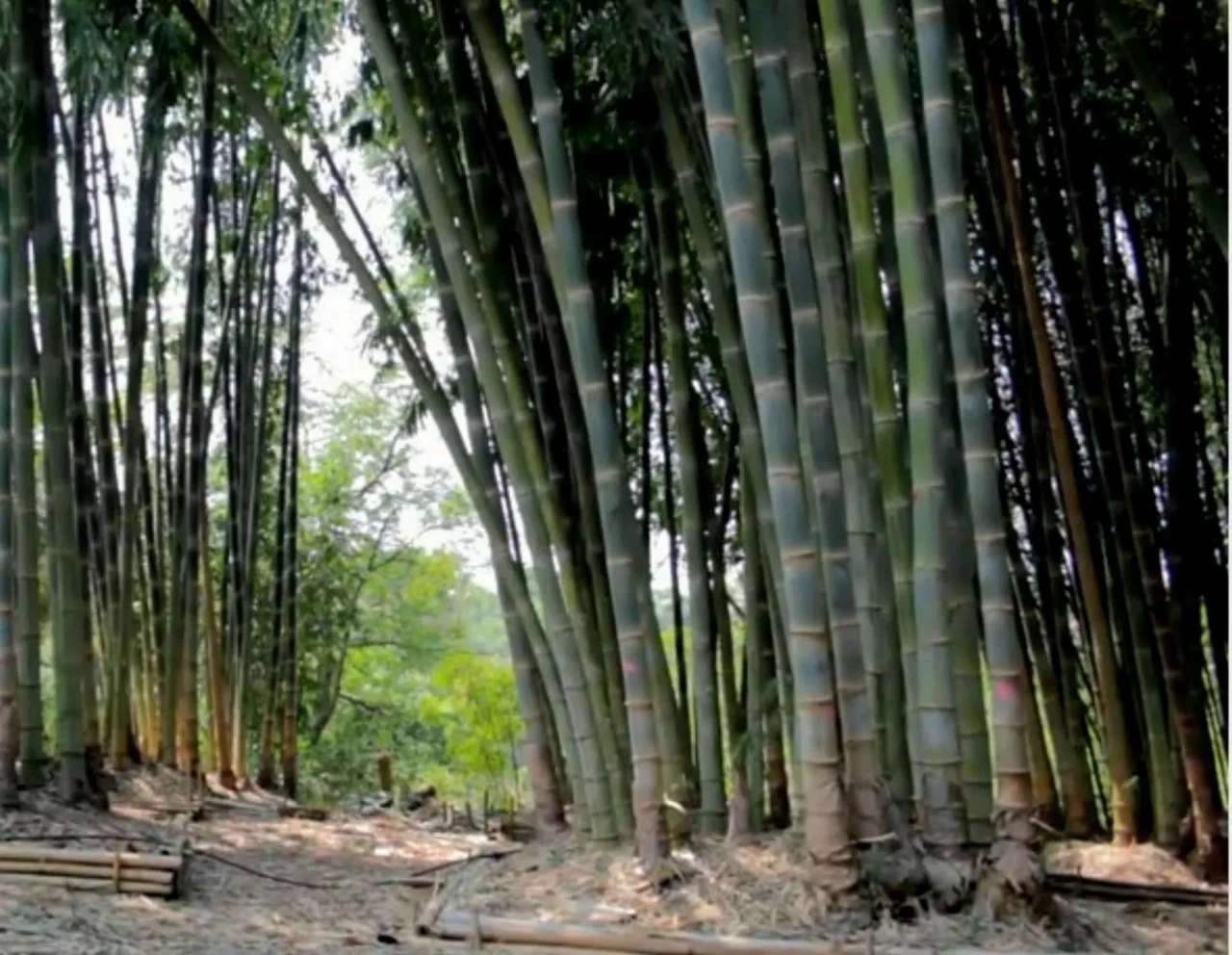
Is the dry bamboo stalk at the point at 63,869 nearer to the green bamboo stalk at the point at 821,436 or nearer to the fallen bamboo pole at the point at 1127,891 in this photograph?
the green bamboo stalk at the point at 821,436

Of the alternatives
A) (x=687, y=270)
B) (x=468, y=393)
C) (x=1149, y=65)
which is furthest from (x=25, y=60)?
(x=1149, y=65)

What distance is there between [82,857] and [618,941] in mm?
1322

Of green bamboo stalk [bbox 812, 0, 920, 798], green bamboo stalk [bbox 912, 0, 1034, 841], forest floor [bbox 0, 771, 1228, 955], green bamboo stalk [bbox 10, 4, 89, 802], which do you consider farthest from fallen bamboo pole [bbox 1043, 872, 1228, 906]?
green bamboo stalk [bbox 10, 4, 89, 802]

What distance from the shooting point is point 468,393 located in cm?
387

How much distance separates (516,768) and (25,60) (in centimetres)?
695

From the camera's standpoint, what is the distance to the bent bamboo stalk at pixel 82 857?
125 inches

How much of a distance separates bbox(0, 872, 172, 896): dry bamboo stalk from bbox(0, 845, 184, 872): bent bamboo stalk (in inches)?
1.5

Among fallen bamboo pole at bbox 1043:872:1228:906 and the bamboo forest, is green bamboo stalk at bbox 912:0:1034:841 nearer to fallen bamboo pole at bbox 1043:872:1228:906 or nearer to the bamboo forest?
the bamboo forest

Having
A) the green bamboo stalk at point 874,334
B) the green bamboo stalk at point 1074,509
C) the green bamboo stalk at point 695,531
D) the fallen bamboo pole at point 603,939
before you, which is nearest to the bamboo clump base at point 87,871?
the fallen bamboo pole at point 603,939

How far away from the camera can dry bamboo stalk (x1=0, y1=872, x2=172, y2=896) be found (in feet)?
10.3

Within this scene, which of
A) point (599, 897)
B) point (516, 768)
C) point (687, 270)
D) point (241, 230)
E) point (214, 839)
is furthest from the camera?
point (516, 768)

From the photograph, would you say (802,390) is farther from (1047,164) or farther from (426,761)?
(426,761)

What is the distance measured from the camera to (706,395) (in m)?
5.80


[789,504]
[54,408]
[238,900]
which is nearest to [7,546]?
[54,408]
